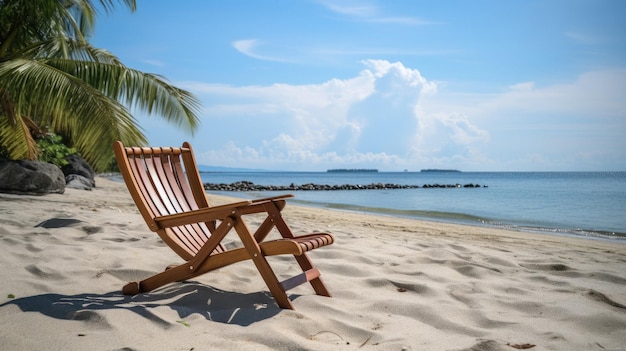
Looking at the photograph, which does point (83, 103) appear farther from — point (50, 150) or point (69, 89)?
point (50, 150)

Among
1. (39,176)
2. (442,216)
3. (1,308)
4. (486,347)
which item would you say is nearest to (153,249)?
(1,308)

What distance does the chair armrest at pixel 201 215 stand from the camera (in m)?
3.04

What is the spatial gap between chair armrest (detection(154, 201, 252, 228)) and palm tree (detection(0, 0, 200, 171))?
469cm

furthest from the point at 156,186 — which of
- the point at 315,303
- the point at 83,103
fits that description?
the point at 83,103

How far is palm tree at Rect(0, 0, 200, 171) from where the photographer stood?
303 inches

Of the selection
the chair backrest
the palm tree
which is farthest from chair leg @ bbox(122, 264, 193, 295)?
the palm tree

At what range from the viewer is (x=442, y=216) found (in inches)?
553

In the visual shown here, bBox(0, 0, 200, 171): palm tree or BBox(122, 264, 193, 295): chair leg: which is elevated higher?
BBox(0, 0, 200, 171): palm tree

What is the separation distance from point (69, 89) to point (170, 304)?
5848mm

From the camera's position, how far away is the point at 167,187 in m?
3.83

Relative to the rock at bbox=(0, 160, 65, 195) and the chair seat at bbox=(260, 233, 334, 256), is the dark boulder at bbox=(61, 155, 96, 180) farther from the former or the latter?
the chair seat at bbox=(260, 233, 334, 256)

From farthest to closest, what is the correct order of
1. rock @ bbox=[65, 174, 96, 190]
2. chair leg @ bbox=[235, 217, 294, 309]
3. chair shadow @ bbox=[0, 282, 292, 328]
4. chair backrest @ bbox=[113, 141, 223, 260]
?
rock @ bbox=[65, 174, 96, 190], chair backrest @ bbox=[113, 141, 223, 260], chair leg @ bbox=[235, 217, 294, 309], chair shadow @ bbox=[0, 282, 292, 328]

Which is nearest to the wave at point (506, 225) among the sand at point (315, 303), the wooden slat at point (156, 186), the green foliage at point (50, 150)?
the sand at point (315, 303)

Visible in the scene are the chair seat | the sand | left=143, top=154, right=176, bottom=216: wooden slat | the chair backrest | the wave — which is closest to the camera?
the sand
